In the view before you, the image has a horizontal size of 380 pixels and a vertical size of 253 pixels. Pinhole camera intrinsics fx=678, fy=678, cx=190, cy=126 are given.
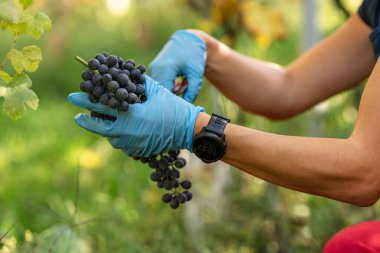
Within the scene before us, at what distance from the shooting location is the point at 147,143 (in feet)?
5.50

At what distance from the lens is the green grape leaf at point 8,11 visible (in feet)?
4.52

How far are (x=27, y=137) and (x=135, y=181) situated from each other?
1211 millimetres

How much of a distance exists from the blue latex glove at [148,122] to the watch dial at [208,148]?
0.15 feet

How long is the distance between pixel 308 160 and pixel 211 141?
Result: 0.24 meters

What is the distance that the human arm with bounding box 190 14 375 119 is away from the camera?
230 centimetres

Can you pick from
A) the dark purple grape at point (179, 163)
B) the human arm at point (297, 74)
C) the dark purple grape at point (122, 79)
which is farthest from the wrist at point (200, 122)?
the human arm at point (297, 74)

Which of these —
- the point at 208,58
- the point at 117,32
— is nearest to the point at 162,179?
the point at 208,58

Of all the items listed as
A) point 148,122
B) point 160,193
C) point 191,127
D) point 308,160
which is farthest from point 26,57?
point 160,193

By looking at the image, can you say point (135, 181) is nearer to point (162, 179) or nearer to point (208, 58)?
point (208, 58)

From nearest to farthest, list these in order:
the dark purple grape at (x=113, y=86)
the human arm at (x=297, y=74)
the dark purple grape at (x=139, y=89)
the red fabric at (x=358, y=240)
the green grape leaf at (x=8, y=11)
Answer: the green grape leaf at (x=8, y=11) < the dark purple grape at (x=113, y=86) < the dark purple grape at (x=139, y=89) < the red fabric at (x=358, y=240) < the human arm at (x=297, y=74)

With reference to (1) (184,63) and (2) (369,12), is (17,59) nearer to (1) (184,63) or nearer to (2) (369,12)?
(1) (184,63)

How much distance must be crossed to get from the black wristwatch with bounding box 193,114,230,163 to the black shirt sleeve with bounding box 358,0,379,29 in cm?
73

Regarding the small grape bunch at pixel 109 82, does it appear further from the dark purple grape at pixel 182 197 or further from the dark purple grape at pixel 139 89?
the dark purple grape at pixel 182 197

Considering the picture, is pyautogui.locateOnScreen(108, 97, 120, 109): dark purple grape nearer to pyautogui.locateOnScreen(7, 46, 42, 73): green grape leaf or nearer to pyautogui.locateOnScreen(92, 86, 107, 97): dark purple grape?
pyautogui.locateOnScreen(92, 86, 107, 97): dark purple grape
